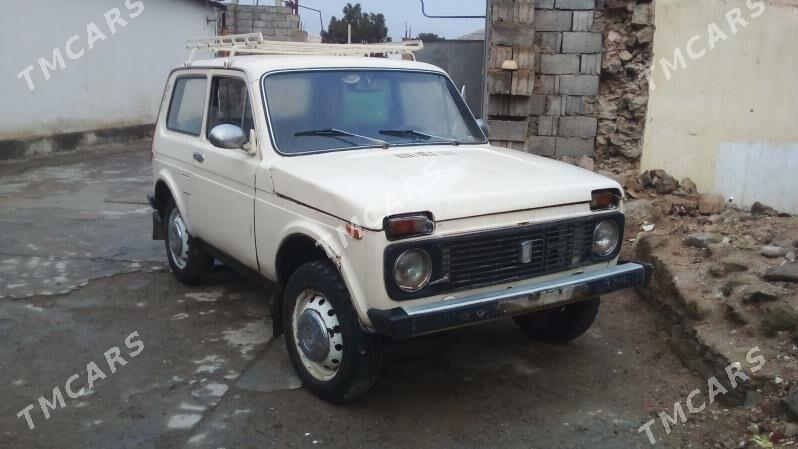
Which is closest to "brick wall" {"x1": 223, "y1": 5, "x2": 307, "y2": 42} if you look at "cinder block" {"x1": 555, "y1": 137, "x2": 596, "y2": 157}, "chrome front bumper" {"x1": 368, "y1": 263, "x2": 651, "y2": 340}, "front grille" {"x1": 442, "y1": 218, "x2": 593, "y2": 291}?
"cinder block" {"x1": 555, "y1": 137, "x2": 596, "y2": 157}

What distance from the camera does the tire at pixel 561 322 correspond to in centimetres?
458

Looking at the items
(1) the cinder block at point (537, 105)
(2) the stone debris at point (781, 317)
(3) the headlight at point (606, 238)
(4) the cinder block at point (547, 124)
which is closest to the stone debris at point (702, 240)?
(2) the stone debris at point (781, 317)

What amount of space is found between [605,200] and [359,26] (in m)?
38.4

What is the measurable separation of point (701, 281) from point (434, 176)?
2.43 m

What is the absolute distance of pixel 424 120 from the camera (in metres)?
4.82

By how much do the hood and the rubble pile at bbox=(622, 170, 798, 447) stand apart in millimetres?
1236

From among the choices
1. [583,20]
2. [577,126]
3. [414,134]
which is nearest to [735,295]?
[414,134]

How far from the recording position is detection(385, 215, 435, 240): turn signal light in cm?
333

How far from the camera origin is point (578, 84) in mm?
8414

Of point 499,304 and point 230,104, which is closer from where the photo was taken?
point 499,304

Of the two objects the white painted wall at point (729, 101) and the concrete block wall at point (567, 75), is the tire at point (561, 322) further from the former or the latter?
the white painted wall at point (729, 101)

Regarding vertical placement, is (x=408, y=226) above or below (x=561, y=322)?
above

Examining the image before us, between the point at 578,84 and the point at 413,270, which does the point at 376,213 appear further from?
the point at 578,84

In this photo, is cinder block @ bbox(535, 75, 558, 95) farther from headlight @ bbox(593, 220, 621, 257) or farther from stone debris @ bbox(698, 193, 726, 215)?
headlight @ bbox(593, 220, 621, 257)
